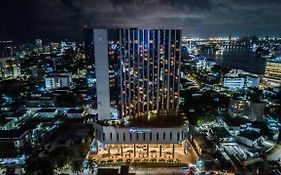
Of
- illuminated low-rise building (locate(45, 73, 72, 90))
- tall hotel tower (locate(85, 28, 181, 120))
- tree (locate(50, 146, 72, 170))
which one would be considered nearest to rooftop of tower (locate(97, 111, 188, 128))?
tall hotel tower (locate(85, 28, 181, 120))

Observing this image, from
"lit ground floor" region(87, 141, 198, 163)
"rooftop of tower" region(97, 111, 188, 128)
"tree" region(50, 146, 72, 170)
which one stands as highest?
"rooftop of tower" region(97, 111, 188, 128)

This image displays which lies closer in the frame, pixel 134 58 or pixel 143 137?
pixel 143 137

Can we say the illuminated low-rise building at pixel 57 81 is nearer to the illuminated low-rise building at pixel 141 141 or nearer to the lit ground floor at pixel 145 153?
the illuminated low-rise building at pixel 141 141

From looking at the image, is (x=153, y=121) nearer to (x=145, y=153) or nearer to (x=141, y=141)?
(x=141, y=141)

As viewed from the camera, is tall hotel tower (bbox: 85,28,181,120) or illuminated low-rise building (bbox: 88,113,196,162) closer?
illuminated low-rise building (bbox: 88,113,196,162)

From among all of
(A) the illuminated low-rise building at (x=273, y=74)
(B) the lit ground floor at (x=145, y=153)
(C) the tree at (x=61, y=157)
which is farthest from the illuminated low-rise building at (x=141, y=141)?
(A) the illuminated low-rise building at (x=273, y=74)

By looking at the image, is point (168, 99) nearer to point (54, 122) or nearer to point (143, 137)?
point (143, 137)

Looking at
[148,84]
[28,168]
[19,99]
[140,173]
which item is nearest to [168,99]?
[148,84]

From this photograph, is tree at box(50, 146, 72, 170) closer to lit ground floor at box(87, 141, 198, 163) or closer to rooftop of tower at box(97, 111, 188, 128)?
lit ground floor at box(87, 141, 198, 163)
